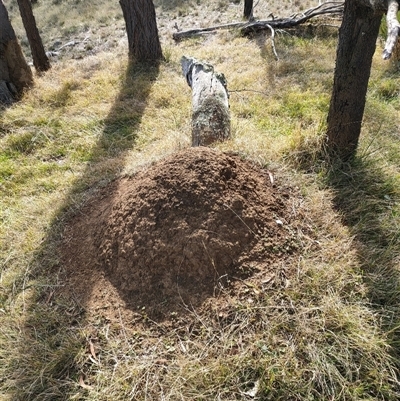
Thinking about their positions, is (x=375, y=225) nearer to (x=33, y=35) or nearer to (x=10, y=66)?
(x=10, y=66)

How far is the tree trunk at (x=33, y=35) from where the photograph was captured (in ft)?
20.3

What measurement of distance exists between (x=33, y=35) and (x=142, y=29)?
2189mm

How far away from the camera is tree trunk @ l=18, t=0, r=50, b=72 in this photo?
6.19 m

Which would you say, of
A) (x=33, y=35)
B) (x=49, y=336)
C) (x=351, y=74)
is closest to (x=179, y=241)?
(x=49, y=336)

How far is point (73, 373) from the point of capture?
1963mm

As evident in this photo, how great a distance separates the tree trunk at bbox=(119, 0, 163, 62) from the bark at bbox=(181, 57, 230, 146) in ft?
7.48

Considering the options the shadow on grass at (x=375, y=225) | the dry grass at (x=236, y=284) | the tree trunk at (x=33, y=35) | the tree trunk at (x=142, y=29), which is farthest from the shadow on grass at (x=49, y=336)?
the tree trunk at (x=33, y=35)

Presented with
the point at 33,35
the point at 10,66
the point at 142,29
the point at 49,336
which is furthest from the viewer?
the point at 33,35

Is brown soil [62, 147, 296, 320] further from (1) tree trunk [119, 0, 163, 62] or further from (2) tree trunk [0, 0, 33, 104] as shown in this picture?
(1) tree trunk [119, 0, 163, 62]

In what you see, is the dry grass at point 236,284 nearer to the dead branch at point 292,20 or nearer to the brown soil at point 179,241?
the brown soil at point 179,241

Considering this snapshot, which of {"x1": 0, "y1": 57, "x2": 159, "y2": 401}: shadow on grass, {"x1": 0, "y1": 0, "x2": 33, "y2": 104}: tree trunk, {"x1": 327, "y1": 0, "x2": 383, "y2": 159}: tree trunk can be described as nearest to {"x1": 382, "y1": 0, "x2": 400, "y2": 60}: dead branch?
{"x1": 327, "y1": 0, "x2": 383, "y2": 159}: tree trunk

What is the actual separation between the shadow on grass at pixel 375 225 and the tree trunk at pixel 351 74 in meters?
0.26

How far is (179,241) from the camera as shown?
89.7 inches

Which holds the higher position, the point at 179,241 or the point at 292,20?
the point at 292,20
